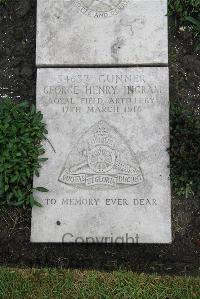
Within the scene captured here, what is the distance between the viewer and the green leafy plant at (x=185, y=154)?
3816 mm

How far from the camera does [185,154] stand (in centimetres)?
381

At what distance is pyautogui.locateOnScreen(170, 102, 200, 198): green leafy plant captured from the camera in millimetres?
3816

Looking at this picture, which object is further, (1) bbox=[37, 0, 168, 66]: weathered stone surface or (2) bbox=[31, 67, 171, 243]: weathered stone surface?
(1) bbox=[37, 0, 168, 66]: weathered stone surface

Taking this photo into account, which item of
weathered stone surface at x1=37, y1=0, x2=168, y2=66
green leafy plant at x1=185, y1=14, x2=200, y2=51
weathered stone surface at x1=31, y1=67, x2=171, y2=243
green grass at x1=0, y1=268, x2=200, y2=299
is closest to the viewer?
green grass at x1=0, y1=268, x2=200, y2=299

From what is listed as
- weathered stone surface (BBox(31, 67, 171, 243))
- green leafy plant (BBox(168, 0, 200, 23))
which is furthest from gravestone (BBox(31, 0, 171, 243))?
green leafy plant (BBox(168, 0, 200, 23))

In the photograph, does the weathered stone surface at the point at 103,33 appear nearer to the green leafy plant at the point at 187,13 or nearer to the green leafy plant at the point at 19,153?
the green leafy plant at the point at 187,13

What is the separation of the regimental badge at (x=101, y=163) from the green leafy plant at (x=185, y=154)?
0.32 m

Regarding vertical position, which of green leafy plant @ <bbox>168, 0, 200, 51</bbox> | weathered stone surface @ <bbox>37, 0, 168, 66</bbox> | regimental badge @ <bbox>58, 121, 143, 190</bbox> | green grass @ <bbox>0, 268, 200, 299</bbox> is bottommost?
green grass @ <bbox>0, 268, 200, 299</bbox>

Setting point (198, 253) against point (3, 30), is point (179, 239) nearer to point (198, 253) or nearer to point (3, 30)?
point (198, 253)

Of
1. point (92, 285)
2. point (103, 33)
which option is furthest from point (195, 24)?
point (92, 285)

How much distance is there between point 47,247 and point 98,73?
155 cm

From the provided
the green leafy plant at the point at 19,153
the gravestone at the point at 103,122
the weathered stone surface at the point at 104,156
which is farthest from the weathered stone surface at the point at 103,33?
the green leafy plant at the point at 19,153

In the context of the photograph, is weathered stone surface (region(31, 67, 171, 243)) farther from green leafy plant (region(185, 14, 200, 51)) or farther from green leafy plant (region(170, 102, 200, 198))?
A: green leafy plant (region(185, 14, 200, 51))

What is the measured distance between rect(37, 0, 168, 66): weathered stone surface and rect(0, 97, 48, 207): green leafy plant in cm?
54
